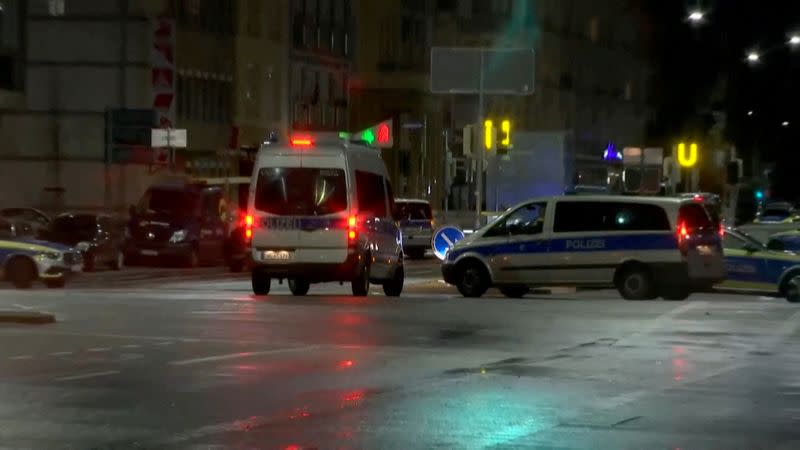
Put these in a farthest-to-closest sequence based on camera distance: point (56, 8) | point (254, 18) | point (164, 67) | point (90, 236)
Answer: point (254, 18) < point (56, 8) < point (164, 67) < point (90, 236)

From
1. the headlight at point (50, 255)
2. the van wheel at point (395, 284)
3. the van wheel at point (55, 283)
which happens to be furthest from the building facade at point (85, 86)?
the van wheel at point (395, 284)

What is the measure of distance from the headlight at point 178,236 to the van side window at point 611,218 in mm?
15763

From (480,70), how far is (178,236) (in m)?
8.53

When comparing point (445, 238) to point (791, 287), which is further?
point (445, 238)

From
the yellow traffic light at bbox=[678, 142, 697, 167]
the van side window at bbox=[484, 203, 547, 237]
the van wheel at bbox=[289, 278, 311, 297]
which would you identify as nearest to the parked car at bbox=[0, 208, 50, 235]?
the van wheel at bbox=[289, 278, 311, 297]

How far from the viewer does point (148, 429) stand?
455 inches

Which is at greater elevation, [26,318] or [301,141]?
[301,141]

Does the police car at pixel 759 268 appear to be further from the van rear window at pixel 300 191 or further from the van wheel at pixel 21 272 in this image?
the van wheel at pixel 21 272

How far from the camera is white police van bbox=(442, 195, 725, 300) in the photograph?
2667 centimetres

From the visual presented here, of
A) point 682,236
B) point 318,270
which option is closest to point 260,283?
point 318,270

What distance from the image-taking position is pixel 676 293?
27562 mm

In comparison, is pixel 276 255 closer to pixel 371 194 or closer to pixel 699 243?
pixel 371 194

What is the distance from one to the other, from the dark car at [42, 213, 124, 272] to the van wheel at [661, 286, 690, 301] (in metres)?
15.7

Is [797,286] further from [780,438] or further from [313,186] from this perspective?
[780,438]
